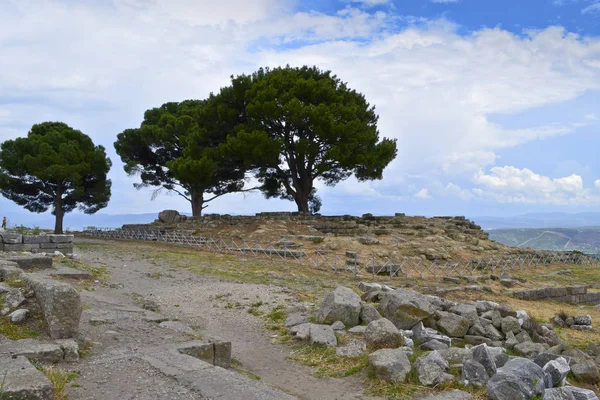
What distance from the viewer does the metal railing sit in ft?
65.5

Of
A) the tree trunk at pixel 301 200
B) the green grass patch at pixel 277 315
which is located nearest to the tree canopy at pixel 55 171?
the tree trunk at pixel 301 200

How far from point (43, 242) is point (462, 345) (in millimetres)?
15053

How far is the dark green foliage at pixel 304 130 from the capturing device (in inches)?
1200

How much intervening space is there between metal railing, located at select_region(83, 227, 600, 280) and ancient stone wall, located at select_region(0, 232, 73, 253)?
7889 millimetres

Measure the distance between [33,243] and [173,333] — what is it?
12.7m

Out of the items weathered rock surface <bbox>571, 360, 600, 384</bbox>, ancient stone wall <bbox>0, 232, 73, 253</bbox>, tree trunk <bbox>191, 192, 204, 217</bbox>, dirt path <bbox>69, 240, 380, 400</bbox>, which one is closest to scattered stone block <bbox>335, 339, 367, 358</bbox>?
dirt path <bbox>69, 240, 380, 400</bbox>

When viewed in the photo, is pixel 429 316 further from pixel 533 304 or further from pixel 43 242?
pixel 43 242

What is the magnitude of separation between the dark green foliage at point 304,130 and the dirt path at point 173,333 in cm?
1655

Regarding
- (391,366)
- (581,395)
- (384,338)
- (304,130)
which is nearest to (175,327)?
(384,338)

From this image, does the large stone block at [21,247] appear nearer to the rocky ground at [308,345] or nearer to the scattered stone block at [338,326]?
the rocky ground at [308,345]

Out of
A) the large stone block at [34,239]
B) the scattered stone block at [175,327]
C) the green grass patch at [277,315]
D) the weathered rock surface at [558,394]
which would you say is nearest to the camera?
the weathered rock surface at [558,394]

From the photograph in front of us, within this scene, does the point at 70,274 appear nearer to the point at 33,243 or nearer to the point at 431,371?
the point at 33,243

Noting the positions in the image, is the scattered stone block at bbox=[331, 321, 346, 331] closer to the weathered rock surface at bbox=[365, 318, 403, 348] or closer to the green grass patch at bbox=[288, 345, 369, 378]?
the green grass patch at bbox=[288, 345, 369, 378]

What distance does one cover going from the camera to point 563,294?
758 inches
